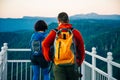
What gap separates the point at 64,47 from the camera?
3158 millimetres

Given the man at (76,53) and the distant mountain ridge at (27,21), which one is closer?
the man at (76,53)

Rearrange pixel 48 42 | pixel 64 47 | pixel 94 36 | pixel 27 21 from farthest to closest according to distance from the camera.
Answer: pixel 94 36, pixel 27 21, pixel 48 42, pixel 64 47

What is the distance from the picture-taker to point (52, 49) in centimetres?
335

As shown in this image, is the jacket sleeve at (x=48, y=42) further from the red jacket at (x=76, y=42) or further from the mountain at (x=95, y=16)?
the mountain at (x=95, y=16)

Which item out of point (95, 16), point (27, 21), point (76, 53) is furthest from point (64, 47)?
point (95, 16)

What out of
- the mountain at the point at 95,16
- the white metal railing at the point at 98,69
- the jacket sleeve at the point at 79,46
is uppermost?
Answer: the mountain at the point at 95,16

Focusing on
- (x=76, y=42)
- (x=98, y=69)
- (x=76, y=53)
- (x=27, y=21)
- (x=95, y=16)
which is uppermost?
(x=95, y=16)

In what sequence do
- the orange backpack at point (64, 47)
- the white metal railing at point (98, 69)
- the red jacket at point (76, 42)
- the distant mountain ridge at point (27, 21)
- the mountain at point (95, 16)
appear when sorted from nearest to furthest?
the orange backpack at point (64, 47), the red jacket at point (76, 42), the white metal railing at point (98, 69), the distant mountain ridge at point (27, 21), the mountain at point (95, 16)

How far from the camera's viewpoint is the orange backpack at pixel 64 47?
3160mm

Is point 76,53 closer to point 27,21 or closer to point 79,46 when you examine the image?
point 79,46

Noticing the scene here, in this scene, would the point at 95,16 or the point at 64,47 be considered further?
the point at 95,16

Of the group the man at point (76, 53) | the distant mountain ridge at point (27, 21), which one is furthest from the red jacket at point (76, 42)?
the distant mountain ridge at point (27, 21)

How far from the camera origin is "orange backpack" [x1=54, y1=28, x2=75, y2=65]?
3160 mm

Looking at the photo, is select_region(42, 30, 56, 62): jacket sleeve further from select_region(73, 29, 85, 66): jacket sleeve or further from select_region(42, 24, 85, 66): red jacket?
select_region(73, 29, 85, 66): jacket sleeve
